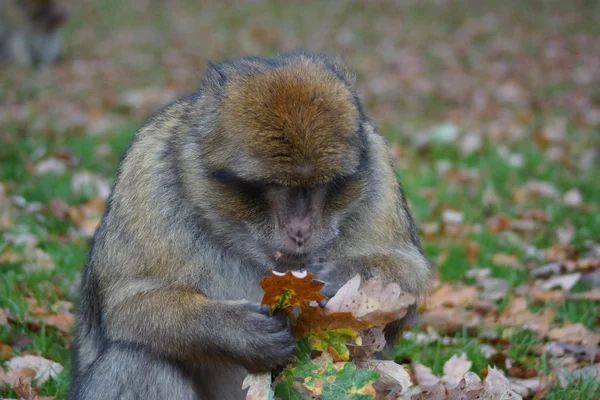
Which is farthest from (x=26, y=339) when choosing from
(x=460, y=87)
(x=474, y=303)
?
(x=460, y=87)

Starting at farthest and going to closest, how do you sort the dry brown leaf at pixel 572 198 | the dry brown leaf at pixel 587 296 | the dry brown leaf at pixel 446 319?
the dry brown leaf at pixel 572 198, the dry brown leaf at pixel 587 296, the dry brown leaf at pixel 446 319

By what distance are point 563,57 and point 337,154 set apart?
12.9 metres

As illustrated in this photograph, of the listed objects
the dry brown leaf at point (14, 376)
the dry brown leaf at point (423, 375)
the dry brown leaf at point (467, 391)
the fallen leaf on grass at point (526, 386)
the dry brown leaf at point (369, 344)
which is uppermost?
the dry brown leaf at point (369, 344)

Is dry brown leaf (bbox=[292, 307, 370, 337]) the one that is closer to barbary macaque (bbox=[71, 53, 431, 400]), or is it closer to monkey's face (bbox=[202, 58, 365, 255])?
barbary macaque (bbox=[71, 53, 431, 400])

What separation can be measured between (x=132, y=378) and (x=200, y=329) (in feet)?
1.16

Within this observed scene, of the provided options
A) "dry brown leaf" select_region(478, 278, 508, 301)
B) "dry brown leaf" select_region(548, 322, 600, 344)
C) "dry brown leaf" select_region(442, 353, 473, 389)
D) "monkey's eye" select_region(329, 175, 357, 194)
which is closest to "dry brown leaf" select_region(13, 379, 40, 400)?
"monkey's eye" select_region(329, 175, 357, 194)

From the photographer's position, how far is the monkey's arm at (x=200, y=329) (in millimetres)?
2971

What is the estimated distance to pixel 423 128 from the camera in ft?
33.0

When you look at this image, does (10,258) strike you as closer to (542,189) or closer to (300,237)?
(300,237)

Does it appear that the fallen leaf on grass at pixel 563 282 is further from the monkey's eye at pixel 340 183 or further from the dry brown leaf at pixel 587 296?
the monkey's eye at pixel 340 183

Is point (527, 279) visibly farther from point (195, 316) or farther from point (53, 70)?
point (53, 70)

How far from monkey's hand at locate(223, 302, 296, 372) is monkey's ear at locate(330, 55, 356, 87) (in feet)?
3.54

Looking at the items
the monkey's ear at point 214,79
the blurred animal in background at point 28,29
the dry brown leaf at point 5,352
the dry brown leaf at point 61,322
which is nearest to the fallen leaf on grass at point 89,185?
the dry brown leaf at point 61,322

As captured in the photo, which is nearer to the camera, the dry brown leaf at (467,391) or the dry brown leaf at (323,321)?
the dry brown leaf at (323,321)
